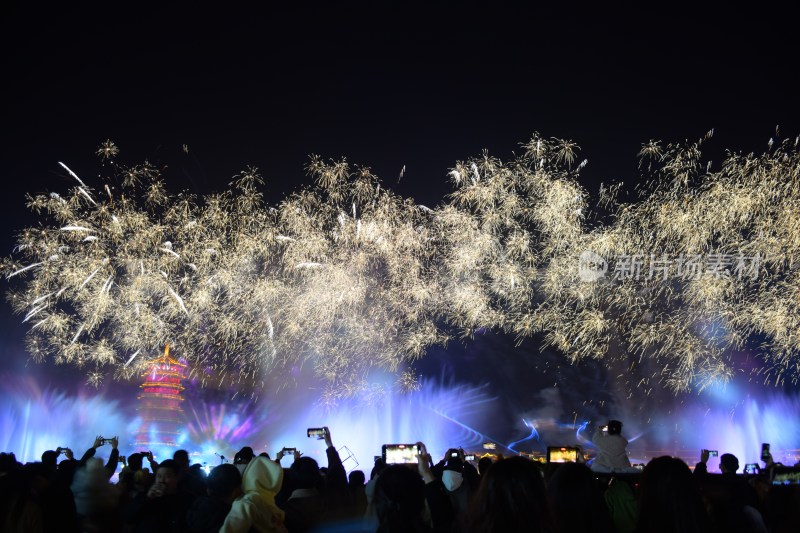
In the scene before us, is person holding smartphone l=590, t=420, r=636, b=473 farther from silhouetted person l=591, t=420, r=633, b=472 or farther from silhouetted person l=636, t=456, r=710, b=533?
silhouetted person l=636, t=456, r=710, b=533

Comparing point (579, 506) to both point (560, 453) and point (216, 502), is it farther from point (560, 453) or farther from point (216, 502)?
point (560, 453)

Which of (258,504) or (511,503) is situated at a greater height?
(258,504)

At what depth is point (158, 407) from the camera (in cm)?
5416

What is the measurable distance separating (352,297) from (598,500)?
24.9m

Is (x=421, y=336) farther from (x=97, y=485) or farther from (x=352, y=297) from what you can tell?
(x=97, y=485)

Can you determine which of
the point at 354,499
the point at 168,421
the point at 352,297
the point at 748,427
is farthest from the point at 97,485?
the point at 168,421

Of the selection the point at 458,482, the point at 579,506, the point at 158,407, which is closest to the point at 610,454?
the point at 458,482

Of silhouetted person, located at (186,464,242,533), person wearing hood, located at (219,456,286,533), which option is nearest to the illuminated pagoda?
silhouetted person, located at (186,464,242,533)

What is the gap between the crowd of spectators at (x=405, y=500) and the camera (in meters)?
3.76

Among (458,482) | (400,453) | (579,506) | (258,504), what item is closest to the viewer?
(579,506)

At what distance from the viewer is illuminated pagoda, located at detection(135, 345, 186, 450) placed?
54.1m

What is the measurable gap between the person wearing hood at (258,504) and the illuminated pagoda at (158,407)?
51481 millimetres

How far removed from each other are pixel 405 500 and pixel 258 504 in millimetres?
1476

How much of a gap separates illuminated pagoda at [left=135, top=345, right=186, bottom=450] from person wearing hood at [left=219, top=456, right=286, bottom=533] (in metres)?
51.5
